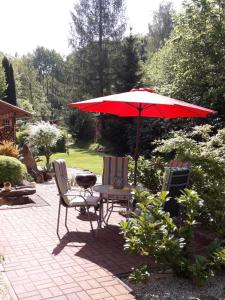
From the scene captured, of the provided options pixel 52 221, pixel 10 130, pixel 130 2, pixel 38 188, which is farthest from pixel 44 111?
pixel 52 221

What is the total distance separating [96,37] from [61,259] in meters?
27.5

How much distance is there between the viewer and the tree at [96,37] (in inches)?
1131

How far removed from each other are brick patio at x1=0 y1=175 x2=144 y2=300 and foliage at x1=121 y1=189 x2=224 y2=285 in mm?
529

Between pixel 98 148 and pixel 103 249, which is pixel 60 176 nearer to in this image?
pixel 103 249

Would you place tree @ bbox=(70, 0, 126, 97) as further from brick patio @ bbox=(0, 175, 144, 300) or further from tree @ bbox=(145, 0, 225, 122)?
brick patio @ bbox=(0, 175, 144, 300)

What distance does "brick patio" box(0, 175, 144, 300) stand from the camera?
12.0ft

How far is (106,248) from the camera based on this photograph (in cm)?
499

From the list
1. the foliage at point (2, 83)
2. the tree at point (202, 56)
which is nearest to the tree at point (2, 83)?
the foliage at point (2, 83)

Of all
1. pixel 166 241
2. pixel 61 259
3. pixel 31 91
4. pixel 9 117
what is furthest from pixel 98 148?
pixel 31 91

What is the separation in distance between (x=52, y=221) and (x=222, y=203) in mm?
3170

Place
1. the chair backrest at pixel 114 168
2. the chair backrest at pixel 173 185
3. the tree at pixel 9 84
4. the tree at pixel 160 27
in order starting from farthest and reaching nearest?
1. the tree at pixel 9 84
2. the tree at pixel 160 27
3. the chair backrest at pixel 114 168
4. the chair backrest at pixel 173 185

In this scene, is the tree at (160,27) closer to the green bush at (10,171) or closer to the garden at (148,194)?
the garden at (148,194)

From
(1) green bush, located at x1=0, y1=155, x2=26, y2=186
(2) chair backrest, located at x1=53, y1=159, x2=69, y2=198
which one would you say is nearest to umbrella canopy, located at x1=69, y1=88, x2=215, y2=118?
(2) chair backrest, located at x1=53, y1=159, x2=69, y2=198

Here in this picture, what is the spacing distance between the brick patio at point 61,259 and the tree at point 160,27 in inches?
1243
